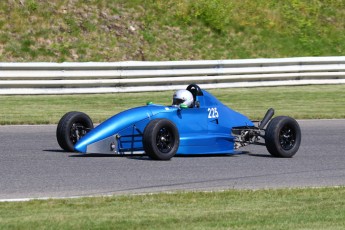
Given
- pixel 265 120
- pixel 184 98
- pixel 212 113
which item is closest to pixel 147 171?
pixel 184 98

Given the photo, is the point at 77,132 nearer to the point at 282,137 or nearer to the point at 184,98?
the point at 184,98

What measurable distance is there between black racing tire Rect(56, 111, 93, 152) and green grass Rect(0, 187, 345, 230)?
13.7ft

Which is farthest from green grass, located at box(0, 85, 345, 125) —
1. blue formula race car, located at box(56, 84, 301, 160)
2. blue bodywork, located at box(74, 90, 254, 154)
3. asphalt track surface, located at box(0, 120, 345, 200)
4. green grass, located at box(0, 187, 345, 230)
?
green grass, located at box(0, 187, 345, 230)

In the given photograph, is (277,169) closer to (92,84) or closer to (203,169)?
(203,169)

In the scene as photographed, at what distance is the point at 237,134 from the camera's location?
1399cm

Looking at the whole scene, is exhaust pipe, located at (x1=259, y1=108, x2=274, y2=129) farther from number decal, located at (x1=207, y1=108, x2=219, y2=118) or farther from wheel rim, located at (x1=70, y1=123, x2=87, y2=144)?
wheel rim, located at (x1=70, y1=123, x2=87, y2=144)

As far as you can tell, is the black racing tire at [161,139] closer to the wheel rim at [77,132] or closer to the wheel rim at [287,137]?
the wheel rim at [77,132]

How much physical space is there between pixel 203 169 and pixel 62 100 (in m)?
10.1

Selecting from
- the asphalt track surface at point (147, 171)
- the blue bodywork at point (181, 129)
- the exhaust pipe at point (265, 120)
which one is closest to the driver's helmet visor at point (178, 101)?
the blue bodywork at point (181, 129)

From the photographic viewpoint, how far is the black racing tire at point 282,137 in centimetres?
1353

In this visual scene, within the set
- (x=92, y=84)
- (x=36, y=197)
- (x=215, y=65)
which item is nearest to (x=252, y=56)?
(x=215, y=65)

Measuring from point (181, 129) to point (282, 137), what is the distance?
58.6 inches

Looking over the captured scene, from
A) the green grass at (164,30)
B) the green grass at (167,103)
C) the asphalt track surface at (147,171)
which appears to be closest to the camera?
the asphalt track surface at (147,171)

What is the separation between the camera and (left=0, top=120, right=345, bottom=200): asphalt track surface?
10.4 metres
